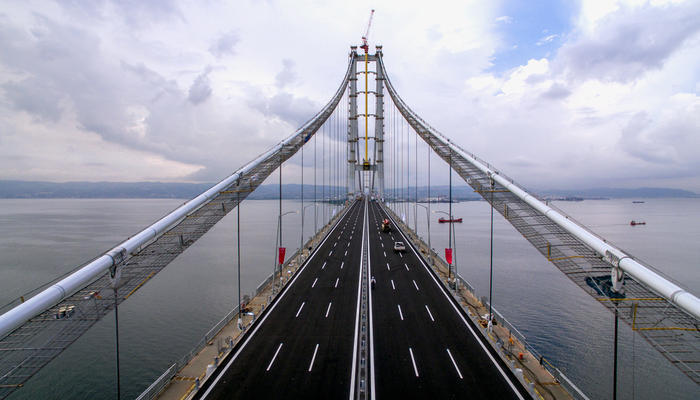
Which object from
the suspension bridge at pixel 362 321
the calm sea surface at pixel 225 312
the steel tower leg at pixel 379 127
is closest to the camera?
the suspension bridge at pixel 362 321

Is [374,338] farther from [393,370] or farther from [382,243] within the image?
[382,243]

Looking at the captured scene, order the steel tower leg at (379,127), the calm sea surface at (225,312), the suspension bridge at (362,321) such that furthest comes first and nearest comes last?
1. the steel tower leg at (379,127)
2. the calm sea surface at (225,312)
3. the suspension bridge at (362,321)

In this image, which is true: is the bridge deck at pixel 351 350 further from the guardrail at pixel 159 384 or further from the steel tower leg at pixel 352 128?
Result: the steel tower leg at pixel 352 128

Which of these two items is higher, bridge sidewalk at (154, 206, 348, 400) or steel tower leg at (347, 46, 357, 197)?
steel tower leg at (347, 46, 357, 197)

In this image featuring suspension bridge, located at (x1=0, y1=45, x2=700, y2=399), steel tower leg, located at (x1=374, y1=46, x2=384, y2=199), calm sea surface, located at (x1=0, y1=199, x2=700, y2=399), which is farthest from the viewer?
steel tower leg, located at (x1=374, y1=46, x2=384, y2=199)

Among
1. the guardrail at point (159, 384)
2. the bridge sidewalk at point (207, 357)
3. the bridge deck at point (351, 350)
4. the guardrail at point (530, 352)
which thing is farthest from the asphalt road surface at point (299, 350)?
the guardrail at point (530, 352)

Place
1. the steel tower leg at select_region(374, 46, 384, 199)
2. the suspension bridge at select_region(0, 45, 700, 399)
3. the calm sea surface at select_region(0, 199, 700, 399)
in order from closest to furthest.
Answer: the suspension bridge at select_region(0, 45, 700, 399)
the calm sea surface at select_region(0, 199, 700, 399)
the steel tower leg at select_region(374, 46, 384, 199)

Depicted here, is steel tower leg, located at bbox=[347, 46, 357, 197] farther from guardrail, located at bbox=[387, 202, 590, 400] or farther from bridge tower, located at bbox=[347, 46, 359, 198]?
guardrail, located at bbox=[387, 202, 590, 400]

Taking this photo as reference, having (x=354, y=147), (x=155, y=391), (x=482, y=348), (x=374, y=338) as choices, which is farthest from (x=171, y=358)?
(x=354, y=147)

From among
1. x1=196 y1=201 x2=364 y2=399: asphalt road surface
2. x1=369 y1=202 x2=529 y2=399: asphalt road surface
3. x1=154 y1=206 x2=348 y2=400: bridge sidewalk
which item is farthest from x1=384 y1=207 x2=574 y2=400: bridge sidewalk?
x1=154 y1=206 x2=348 y2=400: bridge sidewalk
